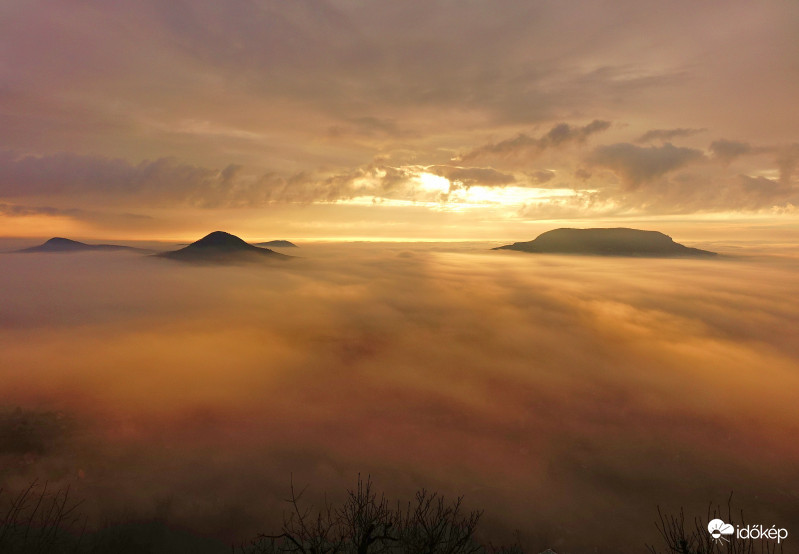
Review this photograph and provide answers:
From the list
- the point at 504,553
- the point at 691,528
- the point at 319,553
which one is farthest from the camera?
the point at 691,528

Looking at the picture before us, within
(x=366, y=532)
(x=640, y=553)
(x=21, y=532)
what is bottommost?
(x=640, y=553)

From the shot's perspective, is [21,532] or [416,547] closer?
[416,547]

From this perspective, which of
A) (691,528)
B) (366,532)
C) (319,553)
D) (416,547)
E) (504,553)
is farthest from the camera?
(691,528)

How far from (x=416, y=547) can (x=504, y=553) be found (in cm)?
15160

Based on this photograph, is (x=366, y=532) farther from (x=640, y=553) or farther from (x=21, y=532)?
(x=21, y=532)

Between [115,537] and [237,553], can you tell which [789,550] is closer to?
[237,553]

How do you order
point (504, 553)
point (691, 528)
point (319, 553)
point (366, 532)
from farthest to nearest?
point (691, 528), point (504, 553), point (319, 553), point (366, 532)

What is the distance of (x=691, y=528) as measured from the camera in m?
193

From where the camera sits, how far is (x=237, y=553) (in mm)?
197000

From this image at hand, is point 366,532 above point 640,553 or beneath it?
above

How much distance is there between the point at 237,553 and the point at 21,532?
107m

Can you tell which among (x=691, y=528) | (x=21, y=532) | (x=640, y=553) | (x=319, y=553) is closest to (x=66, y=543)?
(x=21, y=532)

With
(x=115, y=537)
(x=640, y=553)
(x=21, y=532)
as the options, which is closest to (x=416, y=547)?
(x=640, y=553)

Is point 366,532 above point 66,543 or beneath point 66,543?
above
